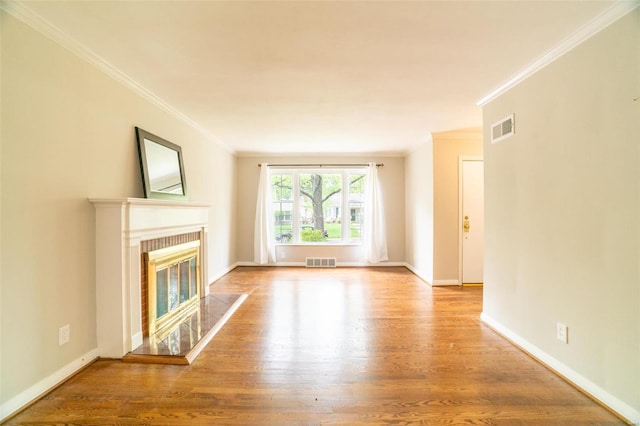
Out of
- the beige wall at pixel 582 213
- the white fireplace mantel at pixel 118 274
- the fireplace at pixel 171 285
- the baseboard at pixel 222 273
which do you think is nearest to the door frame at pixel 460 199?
the beige wall at pixel 582 213

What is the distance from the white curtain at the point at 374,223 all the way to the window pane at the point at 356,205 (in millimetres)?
293

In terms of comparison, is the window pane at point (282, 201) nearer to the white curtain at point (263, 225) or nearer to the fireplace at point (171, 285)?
the white curtain at point (263, 225)

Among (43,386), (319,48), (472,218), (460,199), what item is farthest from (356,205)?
(43,386)

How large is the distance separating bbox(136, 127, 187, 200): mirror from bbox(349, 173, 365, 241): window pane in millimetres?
3621

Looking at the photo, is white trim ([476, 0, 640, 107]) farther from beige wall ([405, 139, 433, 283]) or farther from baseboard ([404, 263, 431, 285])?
baseboard ([404, 263, 431, 285])

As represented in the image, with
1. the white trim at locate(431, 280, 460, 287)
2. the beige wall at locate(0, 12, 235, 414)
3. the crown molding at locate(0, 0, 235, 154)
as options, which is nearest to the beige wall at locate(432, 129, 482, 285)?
the white trim at locate(431, 280, 460, 287)

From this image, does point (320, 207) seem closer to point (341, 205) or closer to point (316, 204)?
point (316, 204)

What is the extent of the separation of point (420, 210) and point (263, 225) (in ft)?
10.2

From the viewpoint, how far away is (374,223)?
5949mm

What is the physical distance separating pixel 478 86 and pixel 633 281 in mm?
1986

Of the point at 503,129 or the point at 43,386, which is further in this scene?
the point at 503,129

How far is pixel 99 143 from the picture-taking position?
7.69ft

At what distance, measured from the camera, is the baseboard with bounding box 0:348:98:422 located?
168 centimetres

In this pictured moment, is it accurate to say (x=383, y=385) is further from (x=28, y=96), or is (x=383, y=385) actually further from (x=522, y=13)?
(x=28, y=96)
